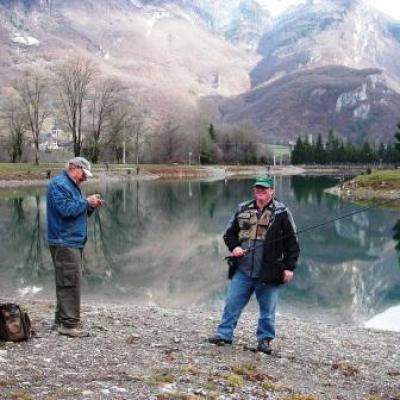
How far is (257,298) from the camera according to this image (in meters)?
10.3

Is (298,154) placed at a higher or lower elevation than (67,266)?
higher

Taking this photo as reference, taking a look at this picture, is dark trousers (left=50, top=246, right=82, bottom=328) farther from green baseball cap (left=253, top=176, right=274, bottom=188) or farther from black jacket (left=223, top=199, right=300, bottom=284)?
green baseball cap (left=253, top=176, right=274, bottom=188)

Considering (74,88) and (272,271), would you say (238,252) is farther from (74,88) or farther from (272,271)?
(74,88)

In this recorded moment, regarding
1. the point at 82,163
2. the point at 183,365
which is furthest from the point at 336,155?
the point at 183,365

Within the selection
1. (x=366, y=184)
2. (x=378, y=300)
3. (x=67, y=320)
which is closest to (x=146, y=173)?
(x=366, y=184)

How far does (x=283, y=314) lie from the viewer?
1719cm

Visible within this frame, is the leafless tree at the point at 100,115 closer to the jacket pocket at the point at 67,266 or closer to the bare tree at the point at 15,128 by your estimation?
the bare tree at the point at 15,128

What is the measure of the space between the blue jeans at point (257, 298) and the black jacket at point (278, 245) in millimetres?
247

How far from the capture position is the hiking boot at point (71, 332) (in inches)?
406

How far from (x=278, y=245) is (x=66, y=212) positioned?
3.47m

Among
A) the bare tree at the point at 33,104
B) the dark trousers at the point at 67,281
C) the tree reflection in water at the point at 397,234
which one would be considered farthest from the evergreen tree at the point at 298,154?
the dark trousers at the point at 67,281

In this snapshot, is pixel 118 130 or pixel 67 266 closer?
pixel 67 266

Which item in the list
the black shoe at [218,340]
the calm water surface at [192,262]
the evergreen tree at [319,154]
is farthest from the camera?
the evergreen tree at [319,154]

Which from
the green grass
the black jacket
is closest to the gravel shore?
the black jacket
